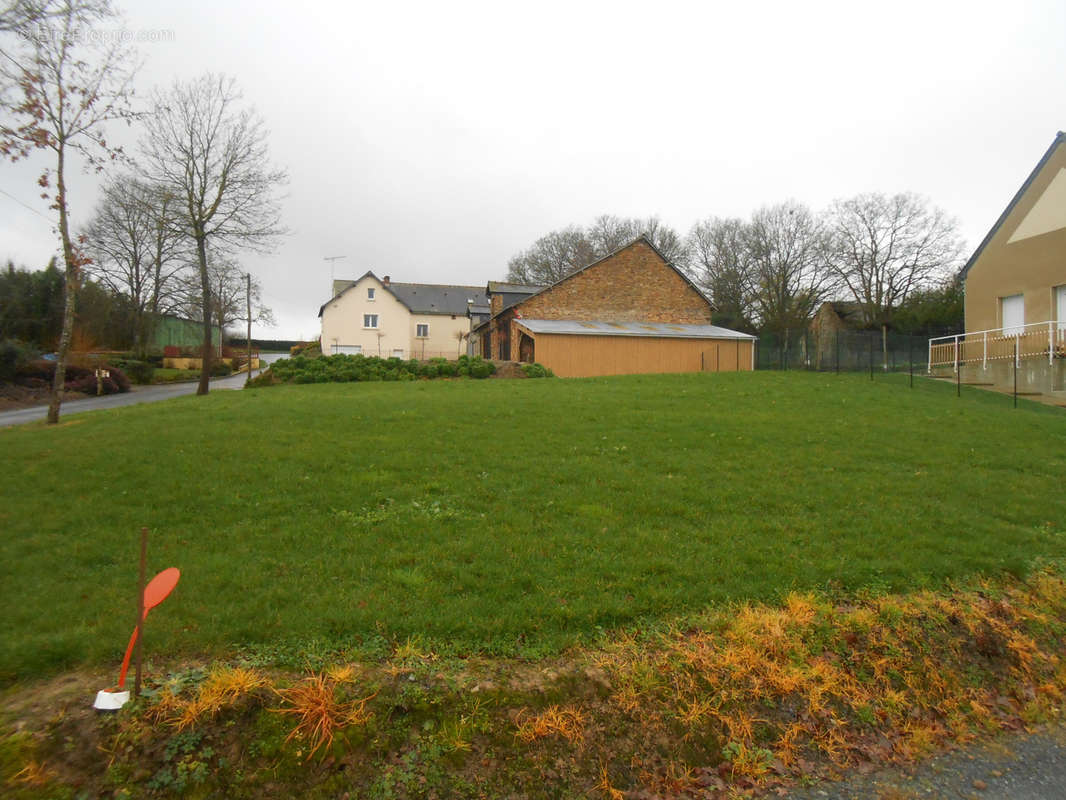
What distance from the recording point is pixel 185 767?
3.06 meters

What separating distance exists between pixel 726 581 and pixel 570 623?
1545 mm

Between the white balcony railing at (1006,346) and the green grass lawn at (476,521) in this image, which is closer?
the green grass lawn at (476,521)

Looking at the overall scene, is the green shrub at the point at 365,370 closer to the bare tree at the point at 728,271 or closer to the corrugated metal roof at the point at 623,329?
the corrugated metal roof at the point at 623,329

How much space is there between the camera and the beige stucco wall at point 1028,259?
66.6ft

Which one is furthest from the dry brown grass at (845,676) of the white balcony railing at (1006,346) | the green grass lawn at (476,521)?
the white balcony railing at (1006,346)

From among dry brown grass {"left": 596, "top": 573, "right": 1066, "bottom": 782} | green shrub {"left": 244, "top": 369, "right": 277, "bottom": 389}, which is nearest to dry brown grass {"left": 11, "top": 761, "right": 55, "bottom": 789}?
dry brown grass {"left": 596, "top": 573, "right": 1066, "bottom": 782}

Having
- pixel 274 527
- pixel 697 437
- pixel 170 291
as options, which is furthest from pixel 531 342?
pixel 170 291

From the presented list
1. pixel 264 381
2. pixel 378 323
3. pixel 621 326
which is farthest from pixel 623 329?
pixel 378 323

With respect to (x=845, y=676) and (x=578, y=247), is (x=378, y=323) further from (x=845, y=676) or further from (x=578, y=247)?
(x=845, y=676)

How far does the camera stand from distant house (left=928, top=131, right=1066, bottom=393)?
1888cm

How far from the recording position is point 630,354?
2866 centimetres

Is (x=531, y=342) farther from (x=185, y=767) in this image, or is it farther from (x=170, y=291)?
(x=170, y=291)

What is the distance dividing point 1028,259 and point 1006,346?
3.54m

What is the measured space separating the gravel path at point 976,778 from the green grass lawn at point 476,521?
1457 mm
